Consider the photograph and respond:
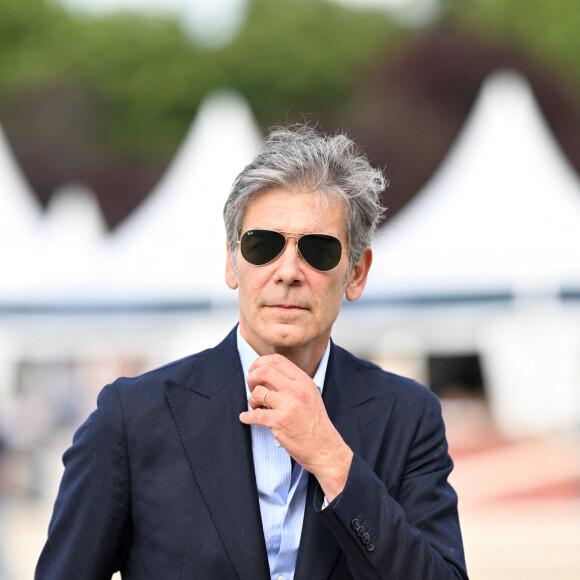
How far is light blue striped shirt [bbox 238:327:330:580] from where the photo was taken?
2.09 meters

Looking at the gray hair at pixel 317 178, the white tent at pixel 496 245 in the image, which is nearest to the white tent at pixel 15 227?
the white tent at pixel 496 245

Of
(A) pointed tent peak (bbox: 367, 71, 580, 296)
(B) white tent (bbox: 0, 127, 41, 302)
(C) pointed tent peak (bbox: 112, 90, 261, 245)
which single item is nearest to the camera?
(A) pointed tent peak (bbox: 367, 71, 580, 296)

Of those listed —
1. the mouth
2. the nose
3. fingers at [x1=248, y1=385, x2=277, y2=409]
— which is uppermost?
the nose

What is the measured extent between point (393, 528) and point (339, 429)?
0.31 metres

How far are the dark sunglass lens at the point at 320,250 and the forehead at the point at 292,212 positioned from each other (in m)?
0.02

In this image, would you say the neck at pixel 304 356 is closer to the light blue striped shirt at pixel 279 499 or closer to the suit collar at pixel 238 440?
the suit collar at pixel 238 440

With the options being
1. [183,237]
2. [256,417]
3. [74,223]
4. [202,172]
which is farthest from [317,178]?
[74,223]

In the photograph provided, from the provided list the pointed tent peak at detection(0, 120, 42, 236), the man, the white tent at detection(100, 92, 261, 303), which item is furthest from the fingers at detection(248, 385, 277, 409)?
the pointed tent peak at detection(0, 120, 42, 236)

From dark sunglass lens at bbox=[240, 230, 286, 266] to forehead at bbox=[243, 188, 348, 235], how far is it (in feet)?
0.06

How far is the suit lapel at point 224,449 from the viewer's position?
2.04m

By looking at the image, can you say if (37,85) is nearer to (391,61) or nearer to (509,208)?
(391,61)

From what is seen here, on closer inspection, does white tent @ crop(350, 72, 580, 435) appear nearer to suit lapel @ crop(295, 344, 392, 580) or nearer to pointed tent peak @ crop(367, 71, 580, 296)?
pointed tent peak @ crop(367, 71, 580, 296)

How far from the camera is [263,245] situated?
2.17m

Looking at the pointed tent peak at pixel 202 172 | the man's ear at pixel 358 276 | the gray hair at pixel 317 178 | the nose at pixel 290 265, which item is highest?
the pointed tent peak at pixel 202 172
